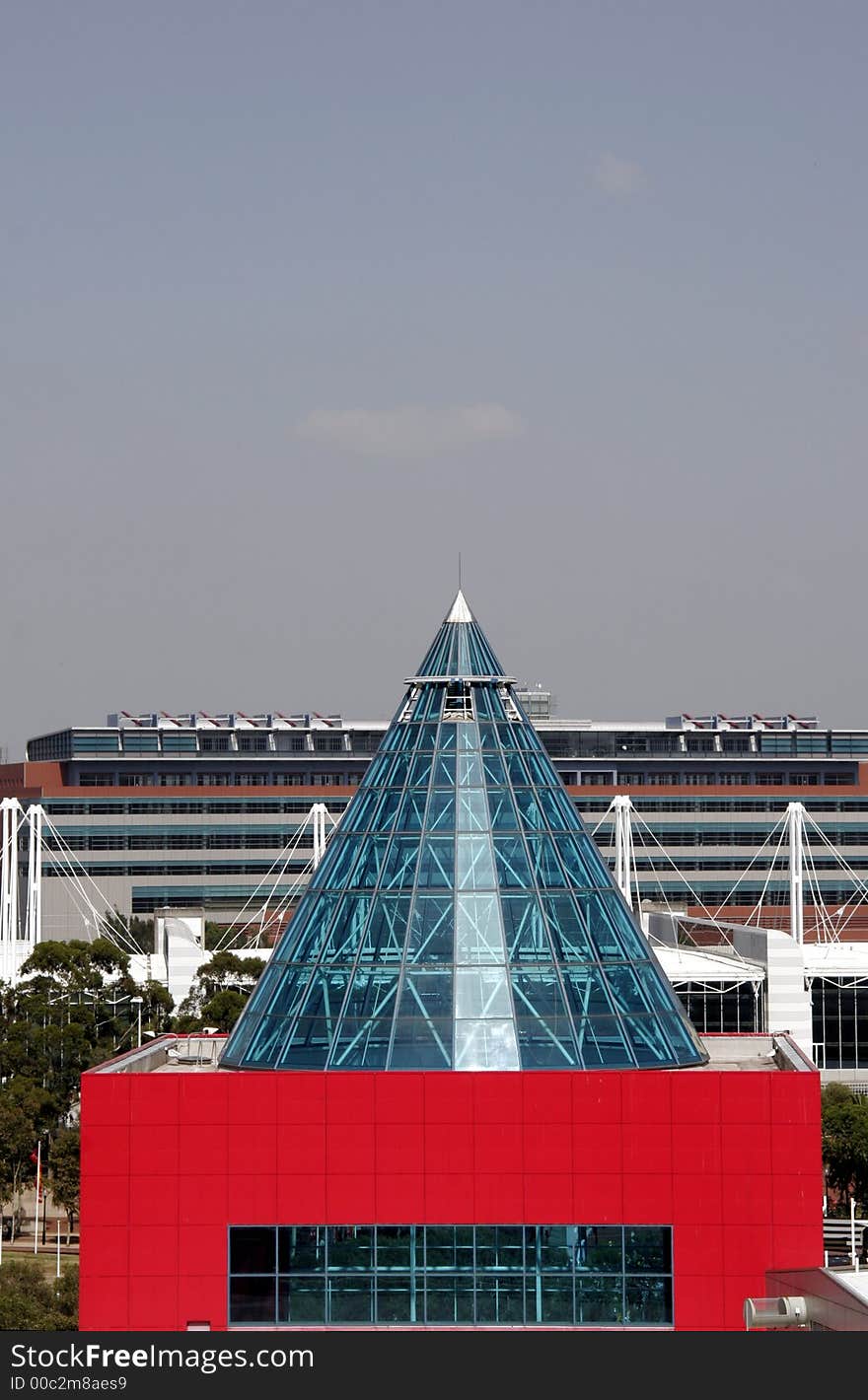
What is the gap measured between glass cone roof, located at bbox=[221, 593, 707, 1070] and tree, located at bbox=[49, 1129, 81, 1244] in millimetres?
27126

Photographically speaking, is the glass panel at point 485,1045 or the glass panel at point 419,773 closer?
the glass panel at point 485,1045

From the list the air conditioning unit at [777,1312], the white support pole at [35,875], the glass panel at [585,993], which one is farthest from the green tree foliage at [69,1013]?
the air conditioning unit at [777,1312]

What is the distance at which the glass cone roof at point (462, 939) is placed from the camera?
41.0 m

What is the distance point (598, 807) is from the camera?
6270 inches

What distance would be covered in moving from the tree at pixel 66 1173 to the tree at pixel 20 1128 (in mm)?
1269

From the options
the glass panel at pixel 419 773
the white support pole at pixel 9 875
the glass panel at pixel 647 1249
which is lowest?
the glass panel at pixel 647 1249

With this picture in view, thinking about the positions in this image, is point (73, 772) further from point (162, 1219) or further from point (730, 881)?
point (162, 1219)

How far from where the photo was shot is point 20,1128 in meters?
71.4

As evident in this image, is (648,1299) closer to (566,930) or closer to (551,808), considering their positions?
(566,930)

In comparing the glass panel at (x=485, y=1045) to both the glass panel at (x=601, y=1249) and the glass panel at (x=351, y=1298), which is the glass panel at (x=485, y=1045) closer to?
the glass panel at (x=601, y=1249)

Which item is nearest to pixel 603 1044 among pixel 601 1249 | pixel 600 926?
pixel 600 926

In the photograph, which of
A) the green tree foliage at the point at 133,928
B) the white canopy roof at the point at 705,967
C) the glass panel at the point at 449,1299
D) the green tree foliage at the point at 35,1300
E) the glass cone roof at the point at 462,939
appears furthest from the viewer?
the green tree foliage at the point at 133,928


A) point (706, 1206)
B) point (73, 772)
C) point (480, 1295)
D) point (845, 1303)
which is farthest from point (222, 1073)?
point (73, 772)

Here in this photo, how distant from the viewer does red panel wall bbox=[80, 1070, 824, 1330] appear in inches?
1538
